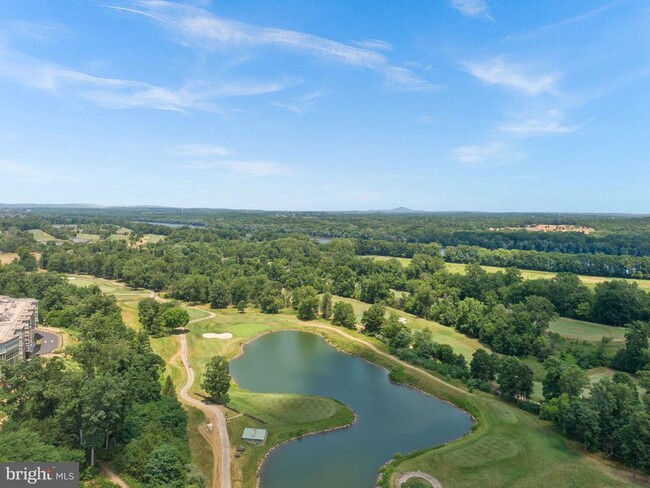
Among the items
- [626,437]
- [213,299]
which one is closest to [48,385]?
[626,437]

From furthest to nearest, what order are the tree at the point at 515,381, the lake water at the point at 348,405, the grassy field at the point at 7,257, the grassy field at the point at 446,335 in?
the grassy field at the point at 7,257, the grassy field at the point at 446,335, the tree at the point at 515,381, the lake water at the point at 348,405

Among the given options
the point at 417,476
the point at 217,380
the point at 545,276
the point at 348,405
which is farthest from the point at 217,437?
the point at 545,276

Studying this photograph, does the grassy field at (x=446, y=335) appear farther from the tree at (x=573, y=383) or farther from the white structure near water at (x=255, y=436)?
the white structure near water at (x=255, y=436)

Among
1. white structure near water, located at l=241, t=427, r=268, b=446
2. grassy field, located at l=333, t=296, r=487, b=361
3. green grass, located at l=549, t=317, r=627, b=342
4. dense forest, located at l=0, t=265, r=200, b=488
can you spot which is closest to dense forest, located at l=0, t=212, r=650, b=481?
dense forest, located at l=0, t=265, r=200, b=488

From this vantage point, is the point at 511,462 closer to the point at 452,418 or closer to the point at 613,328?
the point at 452,418

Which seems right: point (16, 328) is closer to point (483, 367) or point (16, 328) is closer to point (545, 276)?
point (483, 367)

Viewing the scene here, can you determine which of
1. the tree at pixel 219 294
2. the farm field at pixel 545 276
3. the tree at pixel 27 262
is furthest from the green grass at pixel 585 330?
the tree at pixel 27 262

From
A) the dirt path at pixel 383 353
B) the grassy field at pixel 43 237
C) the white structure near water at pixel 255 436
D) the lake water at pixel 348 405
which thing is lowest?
the lake water at pixel 348 405
